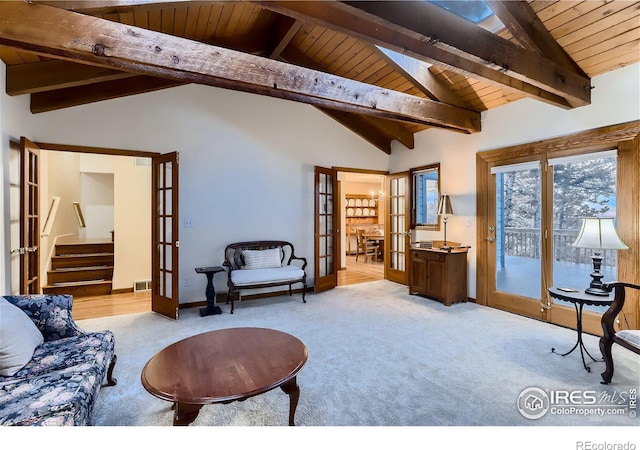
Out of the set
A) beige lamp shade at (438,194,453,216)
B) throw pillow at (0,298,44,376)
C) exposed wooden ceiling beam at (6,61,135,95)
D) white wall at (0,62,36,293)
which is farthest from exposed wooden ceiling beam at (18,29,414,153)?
beige lamp shade at (438,194,453,216)

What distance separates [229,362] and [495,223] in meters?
3.88

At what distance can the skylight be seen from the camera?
7.60 ft

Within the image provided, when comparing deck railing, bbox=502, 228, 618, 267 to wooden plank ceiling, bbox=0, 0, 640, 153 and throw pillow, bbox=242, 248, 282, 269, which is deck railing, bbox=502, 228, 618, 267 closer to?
wooden plank ceiling, bbox=0, 0, 640, 153

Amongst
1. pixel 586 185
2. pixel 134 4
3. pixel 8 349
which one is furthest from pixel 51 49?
pixel 586 185

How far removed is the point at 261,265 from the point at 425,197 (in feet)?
10.4

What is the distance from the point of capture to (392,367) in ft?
8.28

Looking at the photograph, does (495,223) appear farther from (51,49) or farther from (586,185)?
(51,49)

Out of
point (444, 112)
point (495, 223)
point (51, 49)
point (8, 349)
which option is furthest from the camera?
point (495, 223)

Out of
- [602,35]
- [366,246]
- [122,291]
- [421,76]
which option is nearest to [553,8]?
[602,35]

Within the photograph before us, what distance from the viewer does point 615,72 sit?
3016 mm

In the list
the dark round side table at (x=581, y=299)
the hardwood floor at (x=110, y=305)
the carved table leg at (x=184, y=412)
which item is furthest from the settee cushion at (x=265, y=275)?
the dark round side table at (x=581, y=299)

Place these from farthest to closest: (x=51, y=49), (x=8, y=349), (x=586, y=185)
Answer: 1. (x=586, y=185)
2. (x=51, y=49)
3. (x=8, y=349)

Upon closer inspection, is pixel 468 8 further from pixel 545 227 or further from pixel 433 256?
pixel 433 256

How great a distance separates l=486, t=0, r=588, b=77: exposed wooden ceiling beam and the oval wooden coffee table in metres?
2.99
